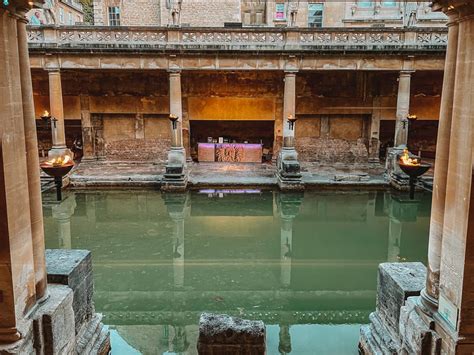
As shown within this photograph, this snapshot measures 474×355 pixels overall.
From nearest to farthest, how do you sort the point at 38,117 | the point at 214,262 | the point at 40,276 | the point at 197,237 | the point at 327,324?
the point at 40,276
the point at 327,324
the point at 214,262
the point at 197,237
the point at 38,117

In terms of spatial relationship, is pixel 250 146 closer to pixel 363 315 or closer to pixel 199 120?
pixel 199 120

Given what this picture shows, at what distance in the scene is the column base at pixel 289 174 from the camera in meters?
13.9

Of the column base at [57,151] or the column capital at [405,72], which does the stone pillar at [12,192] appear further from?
the column capital at [405,72]

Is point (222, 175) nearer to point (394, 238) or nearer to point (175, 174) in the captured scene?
point (175, 174)

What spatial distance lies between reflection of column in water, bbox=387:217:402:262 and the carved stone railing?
21.5ft

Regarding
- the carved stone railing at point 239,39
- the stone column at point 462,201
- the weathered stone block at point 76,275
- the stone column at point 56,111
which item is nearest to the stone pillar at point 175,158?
the carved stone railing at point 239,39

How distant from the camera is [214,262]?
815 cm

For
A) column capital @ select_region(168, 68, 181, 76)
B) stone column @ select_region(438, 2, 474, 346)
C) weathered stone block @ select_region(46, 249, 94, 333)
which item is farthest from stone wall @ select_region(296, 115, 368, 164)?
stone column @ select_region(438, 2, 474, 346)

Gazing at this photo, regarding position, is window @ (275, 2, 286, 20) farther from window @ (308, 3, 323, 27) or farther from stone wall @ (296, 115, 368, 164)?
stone wall @ (296, 115, 368, 164)

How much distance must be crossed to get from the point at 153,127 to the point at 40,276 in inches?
592

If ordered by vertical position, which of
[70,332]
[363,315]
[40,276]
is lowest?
[363,315]

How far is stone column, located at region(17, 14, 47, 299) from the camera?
366 cm

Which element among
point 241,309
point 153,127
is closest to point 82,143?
point 153,127

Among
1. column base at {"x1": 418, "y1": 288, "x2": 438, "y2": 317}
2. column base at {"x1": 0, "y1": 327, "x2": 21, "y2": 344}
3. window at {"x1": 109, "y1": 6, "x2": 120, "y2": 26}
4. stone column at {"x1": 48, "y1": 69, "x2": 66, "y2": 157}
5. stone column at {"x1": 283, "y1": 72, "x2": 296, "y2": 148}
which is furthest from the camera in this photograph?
window at {"x1": 109, "y1": 6, "x2": 120, "y2": 26}
